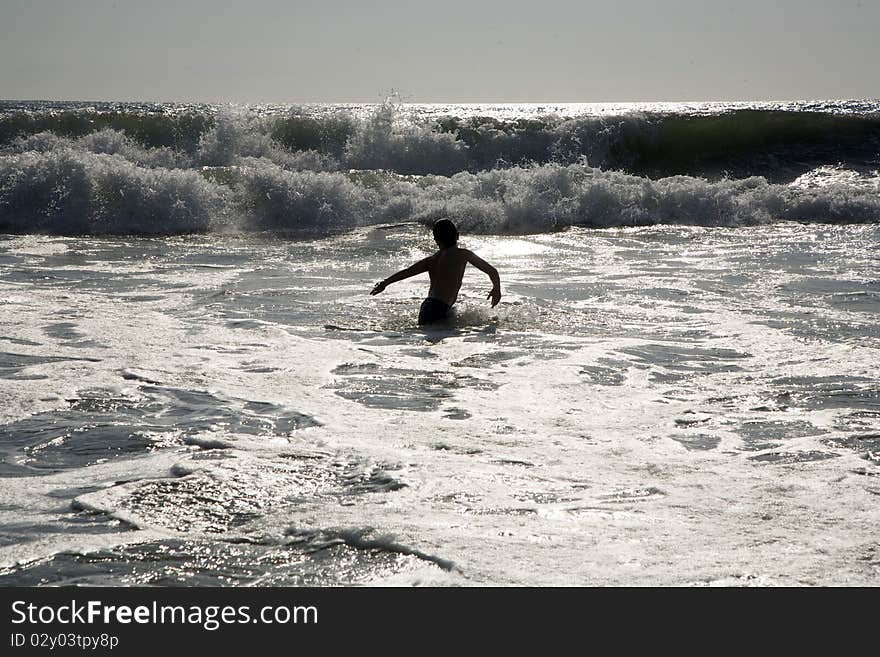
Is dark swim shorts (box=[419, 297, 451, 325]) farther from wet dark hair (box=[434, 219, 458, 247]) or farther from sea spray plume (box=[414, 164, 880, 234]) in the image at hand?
sea spray plume (box=[414, 164, 880, 234])

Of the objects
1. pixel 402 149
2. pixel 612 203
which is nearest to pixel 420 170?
pixel 402 149

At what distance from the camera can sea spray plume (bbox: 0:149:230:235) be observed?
17.7 metres

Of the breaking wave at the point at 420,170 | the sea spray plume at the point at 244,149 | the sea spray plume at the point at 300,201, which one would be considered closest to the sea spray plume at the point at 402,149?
the breaking wave at the point at 420,170

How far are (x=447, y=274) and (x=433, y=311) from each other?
38 centimetres

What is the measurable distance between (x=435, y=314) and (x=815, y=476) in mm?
4688

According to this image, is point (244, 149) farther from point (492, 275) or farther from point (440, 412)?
point (440, 412)

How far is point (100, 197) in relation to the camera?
716 inches

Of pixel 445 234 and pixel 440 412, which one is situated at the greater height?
pixel 445 234

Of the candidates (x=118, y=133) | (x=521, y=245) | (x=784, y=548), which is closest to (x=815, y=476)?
(x=784, y=548)

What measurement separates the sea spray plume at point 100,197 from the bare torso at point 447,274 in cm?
985

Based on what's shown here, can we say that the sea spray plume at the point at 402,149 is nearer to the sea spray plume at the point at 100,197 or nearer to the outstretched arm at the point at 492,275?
the sea spray plume at the point at 100,197

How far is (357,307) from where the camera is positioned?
381 inches

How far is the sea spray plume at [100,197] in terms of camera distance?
17688 mm

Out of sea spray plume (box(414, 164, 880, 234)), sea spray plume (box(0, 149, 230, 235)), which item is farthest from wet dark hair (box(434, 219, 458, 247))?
sea spray plume (box(0, 149, 230, 235))
